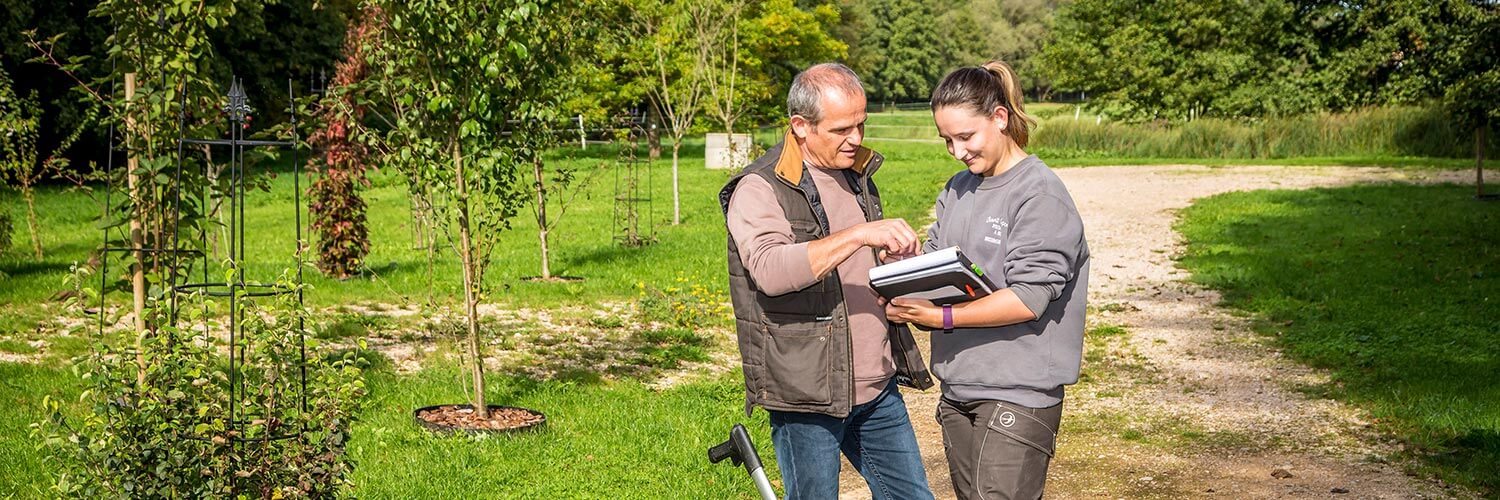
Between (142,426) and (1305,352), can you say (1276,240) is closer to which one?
(1305,352)

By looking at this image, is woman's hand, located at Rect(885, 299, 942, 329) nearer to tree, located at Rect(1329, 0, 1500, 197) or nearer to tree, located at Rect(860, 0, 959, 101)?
tree, located at Rect(1329, 0, 1500, 197)

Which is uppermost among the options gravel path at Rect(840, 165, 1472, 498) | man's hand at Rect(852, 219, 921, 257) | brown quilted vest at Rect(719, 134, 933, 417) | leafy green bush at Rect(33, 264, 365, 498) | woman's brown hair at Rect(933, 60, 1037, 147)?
woman's brown hair at Rect(933, 60, 1037, 147)

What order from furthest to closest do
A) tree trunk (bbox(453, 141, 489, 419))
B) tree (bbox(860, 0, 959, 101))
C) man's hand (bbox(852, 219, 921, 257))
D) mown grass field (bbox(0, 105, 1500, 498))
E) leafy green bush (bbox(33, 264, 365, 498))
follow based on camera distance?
tree (bbox(860, 0, 959, 101))
tree trunk (bbox(453, 141, 489, 419))
mown grass field (bbox(0, 105, 1500, 498))
leafy green bush (bbox(33, 264, 365, 498))
man's hand (bbox(852, 219, 921, 257))

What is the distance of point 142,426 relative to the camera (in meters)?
4.07

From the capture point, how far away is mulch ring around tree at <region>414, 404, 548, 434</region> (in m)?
7.05

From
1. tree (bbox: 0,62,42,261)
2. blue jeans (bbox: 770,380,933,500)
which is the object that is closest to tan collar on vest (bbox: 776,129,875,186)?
blue jeans (bbox: 770,380,933,500)

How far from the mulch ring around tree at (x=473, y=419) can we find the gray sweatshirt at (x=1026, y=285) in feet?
13.4

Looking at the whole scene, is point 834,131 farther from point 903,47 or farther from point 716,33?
point 903,47

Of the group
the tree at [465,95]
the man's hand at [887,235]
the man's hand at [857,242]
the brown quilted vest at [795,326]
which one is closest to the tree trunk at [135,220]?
the tree at [465,95]

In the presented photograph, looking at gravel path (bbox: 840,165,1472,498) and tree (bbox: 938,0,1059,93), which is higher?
tree (bbox: 938,0,1059,93)

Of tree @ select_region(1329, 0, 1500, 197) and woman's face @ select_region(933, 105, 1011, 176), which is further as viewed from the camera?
tree @ select_region(1329, 0, 1500, 197)

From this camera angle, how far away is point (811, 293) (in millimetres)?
3420

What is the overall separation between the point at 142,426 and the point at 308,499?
23.1 inches

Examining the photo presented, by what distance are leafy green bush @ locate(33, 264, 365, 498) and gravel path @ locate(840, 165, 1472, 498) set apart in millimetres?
2776
